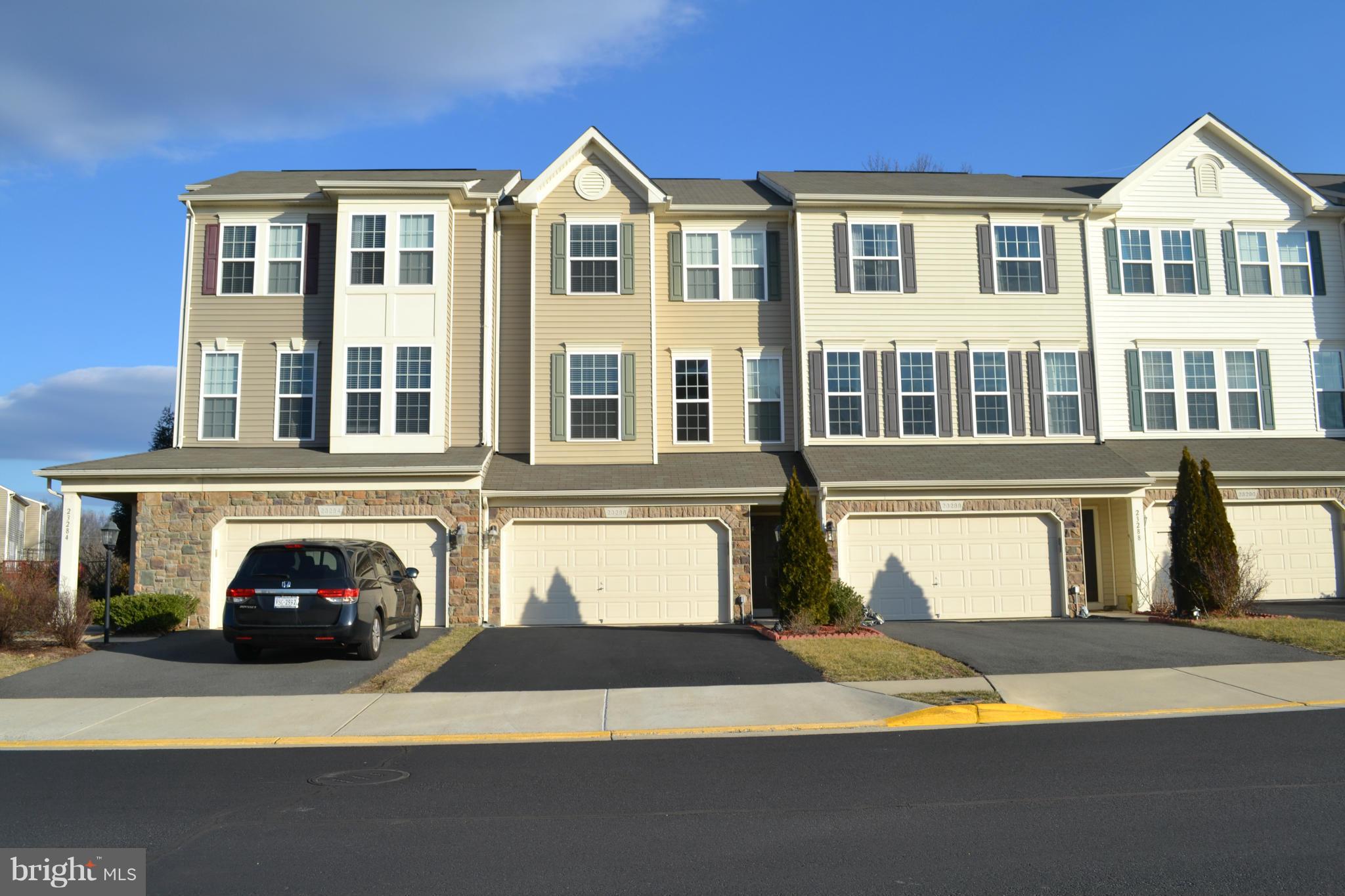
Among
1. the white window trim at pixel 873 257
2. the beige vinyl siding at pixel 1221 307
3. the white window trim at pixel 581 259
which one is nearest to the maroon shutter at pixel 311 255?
the white window trim at pixel 581 259

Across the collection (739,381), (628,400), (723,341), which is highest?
(723,341)

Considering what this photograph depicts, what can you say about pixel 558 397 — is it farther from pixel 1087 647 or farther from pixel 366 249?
pixel 1087 647

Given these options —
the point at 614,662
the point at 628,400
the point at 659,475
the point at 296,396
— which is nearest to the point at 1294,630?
the point at 614,662

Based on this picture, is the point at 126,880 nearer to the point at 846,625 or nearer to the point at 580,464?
the point at 846,625

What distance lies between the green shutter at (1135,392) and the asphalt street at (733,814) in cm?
1370

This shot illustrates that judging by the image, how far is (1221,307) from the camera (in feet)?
73.5

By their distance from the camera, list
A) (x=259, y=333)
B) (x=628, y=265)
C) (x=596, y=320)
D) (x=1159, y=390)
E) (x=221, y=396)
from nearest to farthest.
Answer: (x=221, y=396) < (x=259, y=333) < (x=596, y=320) < (x=628, y=265) < (x=1159, y=390)

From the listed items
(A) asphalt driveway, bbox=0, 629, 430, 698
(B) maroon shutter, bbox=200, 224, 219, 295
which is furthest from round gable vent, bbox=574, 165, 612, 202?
(A) asphalt driveway, bbox=0, 629, 430, 698

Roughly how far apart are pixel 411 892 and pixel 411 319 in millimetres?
16109

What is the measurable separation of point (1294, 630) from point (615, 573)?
1154cm

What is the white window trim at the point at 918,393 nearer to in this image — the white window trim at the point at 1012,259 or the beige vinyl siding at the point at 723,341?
the white window trim at the point at 1012,259

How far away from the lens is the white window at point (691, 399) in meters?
21.5

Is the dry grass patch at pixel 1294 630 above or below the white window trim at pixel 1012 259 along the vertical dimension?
below

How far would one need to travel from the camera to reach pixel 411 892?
5297 millimetres
